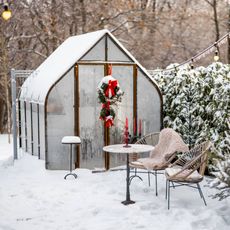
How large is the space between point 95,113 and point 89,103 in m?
0.25

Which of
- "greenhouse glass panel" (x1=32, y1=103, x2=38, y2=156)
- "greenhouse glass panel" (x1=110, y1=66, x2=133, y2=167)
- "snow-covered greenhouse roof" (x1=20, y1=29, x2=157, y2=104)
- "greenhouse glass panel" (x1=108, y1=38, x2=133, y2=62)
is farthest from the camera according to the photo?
"greenhouse glass panel" (x1=32, y1=103, x2=38, y2=156)

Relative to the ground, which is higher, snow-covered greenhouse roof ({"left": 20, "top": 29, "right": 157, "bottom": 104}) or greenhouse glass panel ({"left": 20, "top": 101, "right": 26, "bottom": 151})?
snow-covered greenhouse roof ({"left": 20, "top": 29, "right": 157, "bottom": 104})

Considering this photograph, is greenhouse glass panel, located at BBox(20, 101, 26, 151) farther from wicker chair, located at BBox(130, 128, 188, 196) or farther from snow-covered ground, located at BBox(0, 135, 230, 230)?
wicker chair, located at BBox(130, 128, 188, 196)

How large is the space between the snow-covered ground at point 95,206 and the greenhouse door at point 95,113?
455mm

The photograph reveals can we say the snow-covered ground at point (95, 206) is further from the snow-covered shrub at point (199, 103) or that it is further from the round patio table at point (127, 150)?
the snow-covered shrub at point (199, 103)

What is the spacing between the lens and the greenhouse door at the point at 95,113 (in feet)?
27.6

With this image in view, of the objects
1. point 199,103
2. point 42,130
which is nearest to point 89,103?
point 42,130

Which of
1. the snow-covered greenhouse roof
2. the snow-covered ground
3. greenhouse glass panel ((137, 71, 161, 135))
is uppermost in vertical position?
the snow-covered greenhouse roof

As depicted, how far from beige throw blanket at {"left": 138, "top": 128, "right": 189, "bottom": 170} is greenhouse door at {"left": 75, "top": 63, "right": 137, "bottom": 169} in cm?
148

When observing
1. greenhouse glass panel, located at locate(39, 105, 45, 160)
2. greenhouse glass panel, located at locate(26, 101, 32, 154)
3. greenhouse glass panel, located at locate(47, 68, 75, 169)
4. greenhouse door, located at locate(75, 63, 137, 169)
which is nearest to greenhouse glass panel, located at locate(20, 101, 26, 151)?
greenhouse glass panel, located at locate(26, 101, 32, 154)

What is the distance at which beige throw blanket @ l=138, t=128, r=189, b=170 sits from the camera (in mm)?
6719

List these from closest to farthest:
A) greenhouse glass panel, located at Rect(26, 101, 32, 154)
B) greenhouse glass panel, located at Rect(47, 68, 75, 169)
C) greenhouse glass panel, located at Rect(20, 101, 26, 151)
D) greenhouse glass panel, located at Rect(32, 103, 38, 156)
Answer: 1. greenhouse glass panel, located at Rect(47, 68, 75, 169)
2. greenhouse glass panel, located at Rect(32, 103, 38, 156)
3. greenhouse glass panel, located at Rect(26, 101, 32, 154)
4. greenhouse glass panel, located at Rect(20, 101, 26, 151)

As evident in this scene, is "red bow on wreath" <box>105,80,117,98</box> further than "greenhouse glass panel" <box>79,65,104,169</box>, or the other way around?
"greenhouse glass panel" <box>79,65,104,169</box>

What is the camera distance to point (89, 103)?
27.9 feet
